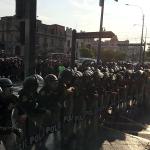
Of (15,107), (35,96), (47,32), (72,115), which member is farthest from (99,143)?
(47,32)

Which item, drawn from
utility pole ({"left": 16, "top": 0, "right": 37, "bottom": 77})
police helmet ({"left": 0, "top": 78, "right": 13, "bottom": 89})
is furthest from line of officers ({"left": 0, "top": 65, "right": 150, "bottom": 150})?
utility pole ({"left": 16, "top": 0, "right": 37, "bottom": 77})

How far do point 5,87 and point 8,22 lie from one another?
8151cm

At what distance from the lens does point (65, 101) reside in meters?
8.62

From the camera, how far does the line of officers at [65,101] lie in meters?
→ 6.29

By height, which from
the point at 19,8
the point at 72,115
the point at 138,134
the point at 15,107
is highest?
the point at 19,8

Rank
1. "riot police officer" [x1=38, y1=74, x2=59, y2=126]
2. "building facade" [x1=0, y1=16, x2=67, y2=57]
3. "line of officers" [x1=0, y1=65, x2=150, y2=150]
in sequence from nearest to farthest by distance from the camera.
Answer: "line of officers" [x1=0, y1=65, x2=150, y2=150]
"riot police officer" [x1=38, y1=74, x2=59, y2=126]
"building facade" [x1=0, y1=16, x2=67, y2=57]

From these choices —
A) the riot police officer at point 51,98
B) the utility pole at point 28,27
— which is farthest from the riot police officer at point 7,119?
the utility pole at point 28,27

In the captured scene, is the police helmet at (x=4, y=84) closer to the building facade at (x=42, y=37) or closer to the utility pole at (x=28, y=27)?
the utility pole at (x=28, y=27)

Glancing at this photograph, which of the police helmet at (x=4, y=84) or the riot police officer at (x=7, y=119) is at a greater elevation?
the police helmet at (x=4, y=84)

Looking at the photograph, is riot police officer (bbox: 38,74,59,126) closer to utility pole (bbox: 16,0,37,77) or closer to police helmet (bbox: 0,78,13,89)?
utility pole (bbox: 16,0,37,77)

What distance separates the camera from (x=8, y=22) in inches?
3393

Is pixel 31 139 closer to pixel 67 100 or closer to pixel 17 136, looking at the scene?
pixel 17 136

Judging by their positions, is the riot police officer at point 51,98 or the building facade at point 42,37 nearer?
the riot police officer at point 51,98

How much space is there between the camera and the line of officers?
20.6ft
